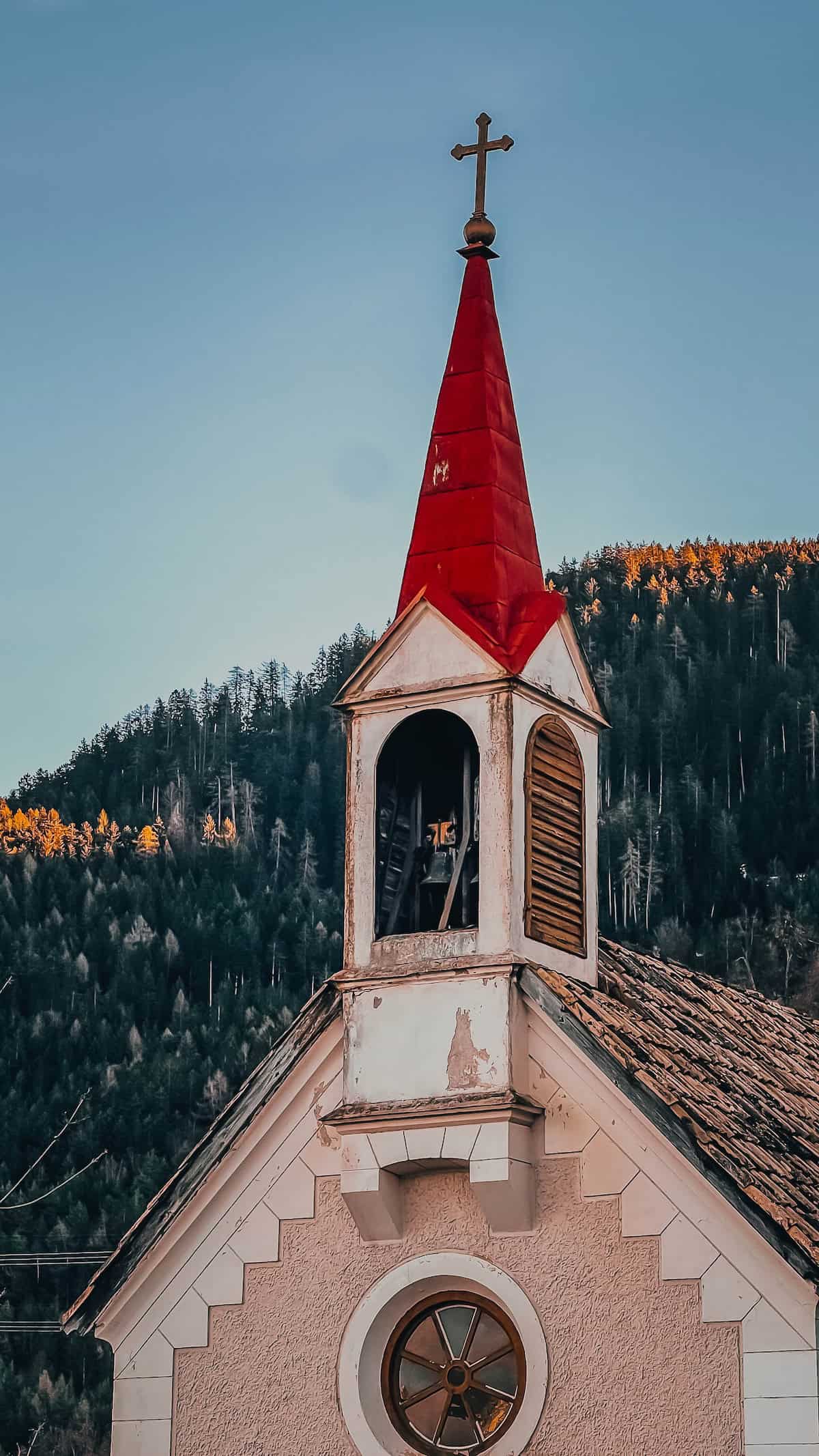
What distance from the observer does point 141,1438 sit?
16812 mm

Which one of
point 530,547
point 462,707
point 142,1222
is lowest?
point 142,1222

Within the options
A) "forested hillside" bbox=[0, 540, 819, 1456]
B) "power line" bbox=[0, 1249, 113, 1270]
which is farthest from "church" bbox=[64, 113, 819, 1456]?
"forested hillside" bbox=[0, 540, 819, 1456]

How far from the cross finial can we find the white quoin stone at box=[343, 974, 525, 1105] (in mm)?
5999

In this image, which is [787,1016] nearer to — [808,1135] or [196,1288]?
[808,1135]

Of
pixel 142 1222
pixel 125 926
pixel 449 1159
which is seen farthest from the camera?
pixel 125 926

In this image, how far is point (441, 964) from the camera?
16391 millimetres

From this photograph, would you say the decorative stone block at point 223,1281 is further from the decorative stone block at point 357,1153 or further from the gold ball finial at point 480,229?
the gold ball finial at point 480,229

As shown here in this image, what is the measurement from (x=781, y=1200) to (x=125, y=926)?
102294mm

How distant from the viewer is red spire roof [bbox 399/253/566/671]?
1723 cm

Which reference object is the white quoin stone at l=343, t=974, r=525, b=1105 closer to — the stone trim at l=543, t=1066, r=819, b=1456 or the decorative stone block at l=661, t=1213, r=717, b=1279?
the stone trim at l=543, t=1066, r=819, b=1456

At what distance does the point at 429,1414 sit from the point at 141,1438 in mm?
2234

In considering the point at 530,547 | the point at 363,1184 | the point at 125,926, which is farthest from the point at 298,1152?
the point at 125,926

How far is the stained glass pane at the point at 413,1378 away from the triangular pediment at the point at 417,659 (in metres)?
4.87

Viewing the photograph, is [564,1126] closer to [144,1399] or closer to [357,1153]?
[357,1153]
